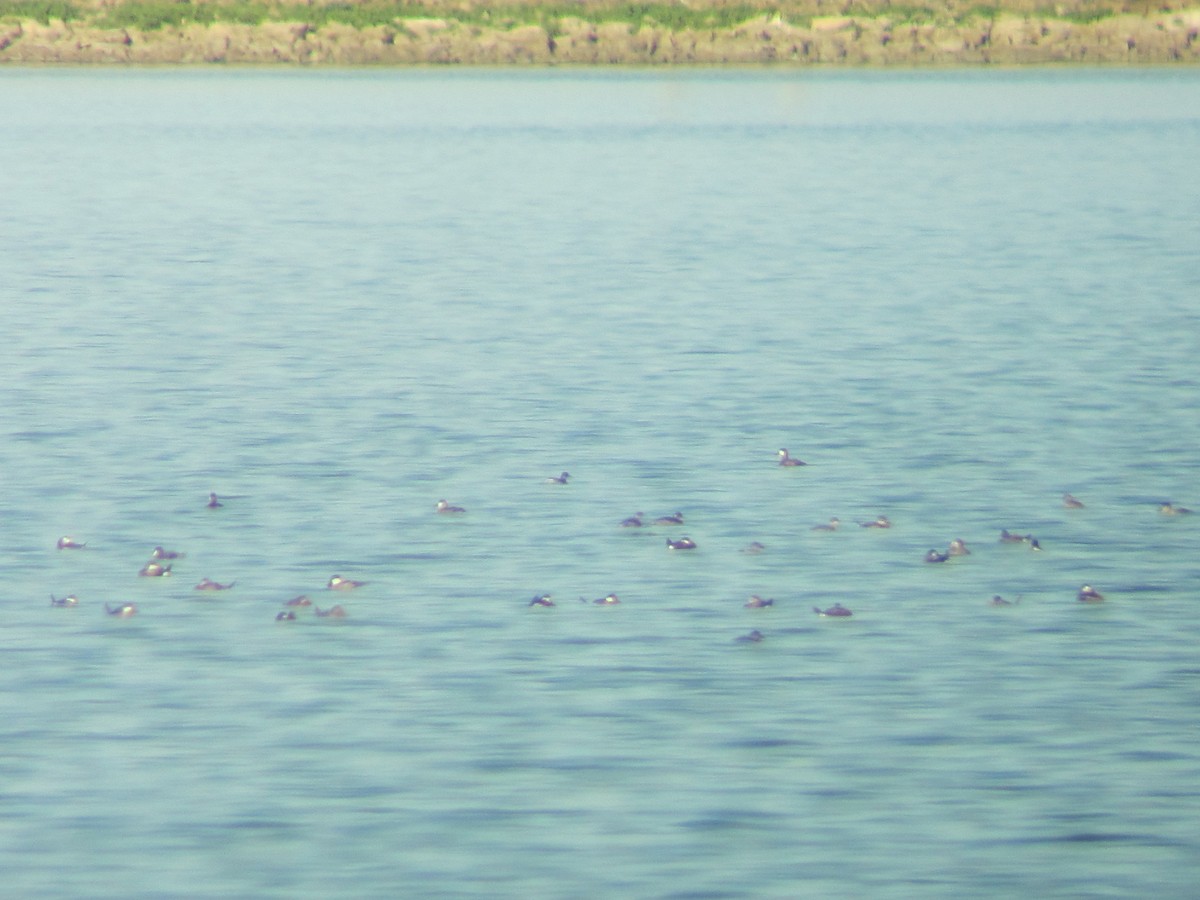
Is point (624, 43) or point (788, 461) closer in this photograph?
point (788, 461)

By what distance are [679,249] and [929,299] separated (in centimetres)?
599

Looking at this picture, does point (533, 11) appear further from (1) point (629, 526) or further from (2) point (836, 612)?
(2) point (836, 612)

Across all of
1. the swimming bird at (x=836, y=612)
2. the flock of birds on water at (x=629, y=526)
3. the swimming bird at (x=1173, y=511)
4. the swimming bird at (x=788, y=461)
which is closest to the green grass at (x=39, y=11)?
the swimming bird at (x=788, y=461)

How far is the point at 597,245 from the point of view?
2802 cm

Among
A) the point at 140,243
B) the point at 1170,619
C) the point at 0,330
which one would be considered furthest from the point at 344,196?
the point at 1170,619

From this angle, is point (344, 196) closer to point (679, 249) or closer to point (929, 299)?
point (679, 249)

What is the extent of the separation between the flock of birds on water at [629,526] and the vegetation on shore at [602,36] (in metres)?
77.9

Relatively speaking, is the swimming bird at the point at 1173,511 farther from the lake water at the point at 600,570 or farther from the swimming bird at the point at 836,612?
the swimming bird at the point at 836,612

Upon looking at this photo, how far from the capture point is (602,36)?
8900 centimetres

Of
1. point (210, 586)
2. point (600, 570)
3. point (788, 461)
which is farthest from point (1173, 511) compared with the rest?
point (210, 586)

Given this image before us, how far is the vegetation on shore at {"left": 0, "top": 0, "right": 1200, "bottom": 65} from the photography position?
8788 cm

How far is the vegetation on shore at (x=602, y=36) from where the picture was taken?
288ft

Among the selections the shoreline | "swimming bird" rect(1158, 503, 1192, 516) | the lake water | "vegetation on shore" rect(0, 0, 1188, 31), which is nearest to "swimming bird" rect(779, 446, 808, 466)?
the lake water

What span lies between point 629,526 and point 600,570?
2.91 feet
